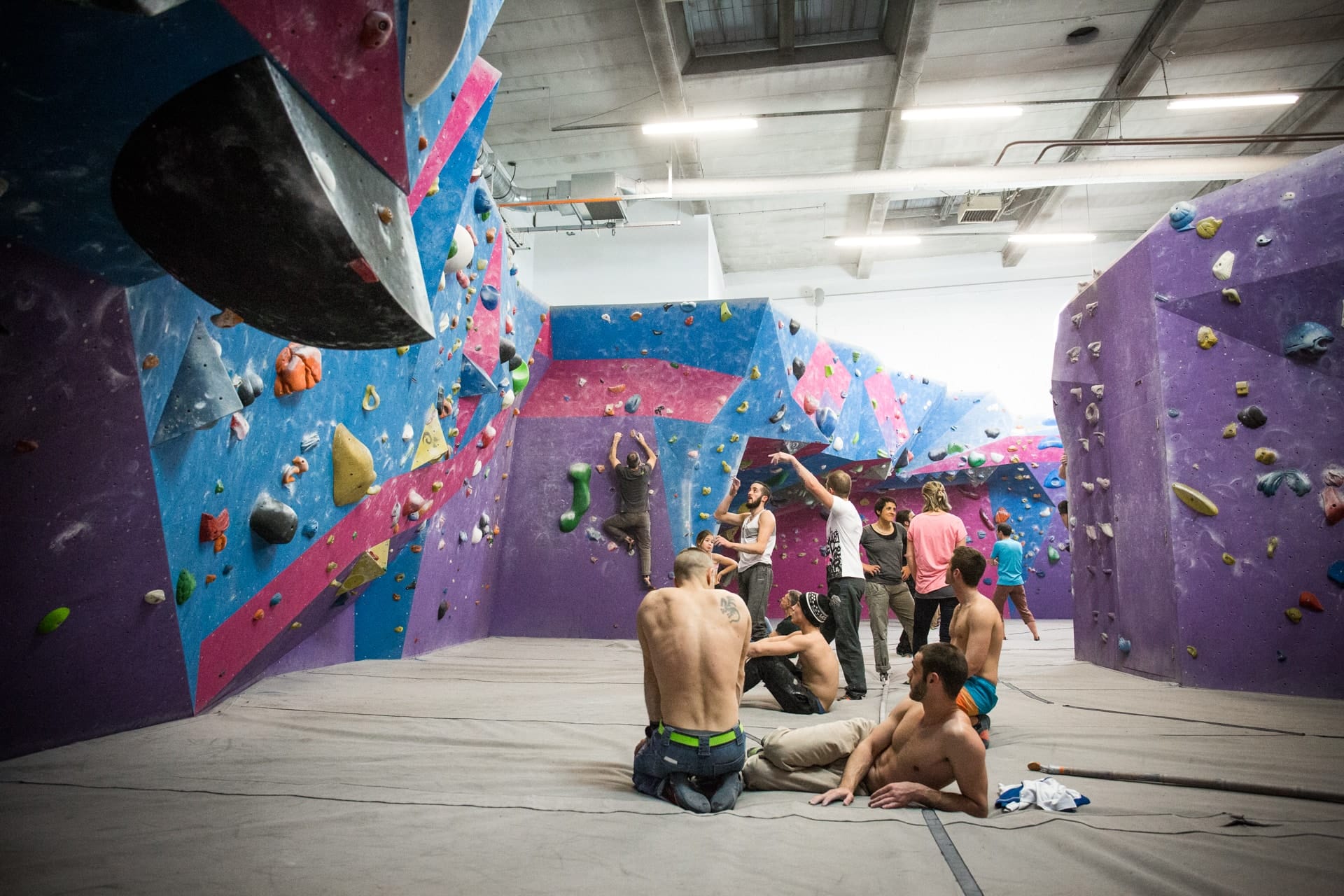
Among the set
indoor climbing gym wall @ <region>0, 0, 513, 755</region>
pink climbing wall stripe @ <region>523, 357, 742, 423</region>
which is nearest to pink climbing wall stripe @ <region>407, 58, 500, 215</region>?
indoor climbing gym wall @ <region>0, 0, 513, 755</region>

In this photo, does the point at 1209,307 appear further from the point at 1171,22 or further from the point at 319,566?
the point at 319,566

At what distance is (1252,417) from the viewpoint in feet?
14.1

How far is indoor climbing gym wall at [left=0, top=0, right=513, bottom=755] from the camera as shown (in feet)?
5.85

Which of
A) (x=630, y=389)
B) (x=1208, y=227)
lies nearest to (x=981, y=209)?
(x=630, y=389)

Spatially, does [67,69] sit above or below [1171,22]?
below

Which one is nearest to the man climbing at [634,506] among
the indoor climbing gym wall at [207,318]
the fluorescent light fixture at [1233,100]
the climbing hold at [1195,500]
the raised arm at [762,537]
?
the raised arm at [762,537]

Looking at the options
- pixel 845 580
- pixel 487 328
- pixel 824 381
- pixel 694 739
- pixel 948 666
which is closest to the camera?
pixel 948 666

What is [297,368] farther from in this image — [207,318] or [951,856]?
[951,856]

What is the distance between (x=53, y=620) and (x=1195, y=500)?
17.4 feet

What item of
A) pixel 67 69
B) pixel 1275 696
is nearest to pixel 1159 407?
pixel 1275 696

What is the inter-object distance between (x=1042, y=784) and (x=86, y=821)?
266 cm

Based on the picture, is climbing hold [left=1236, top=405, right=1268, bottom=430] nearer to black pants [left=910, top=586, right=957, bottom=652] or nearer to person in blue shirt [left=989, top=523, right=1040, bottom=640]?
black pants [left=910, top=586, right=957, bottom=652]

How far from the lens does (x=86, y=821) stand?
2117 mm

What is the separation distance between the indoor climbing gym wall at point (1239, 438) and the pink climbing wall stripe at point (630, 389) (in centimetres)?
344
